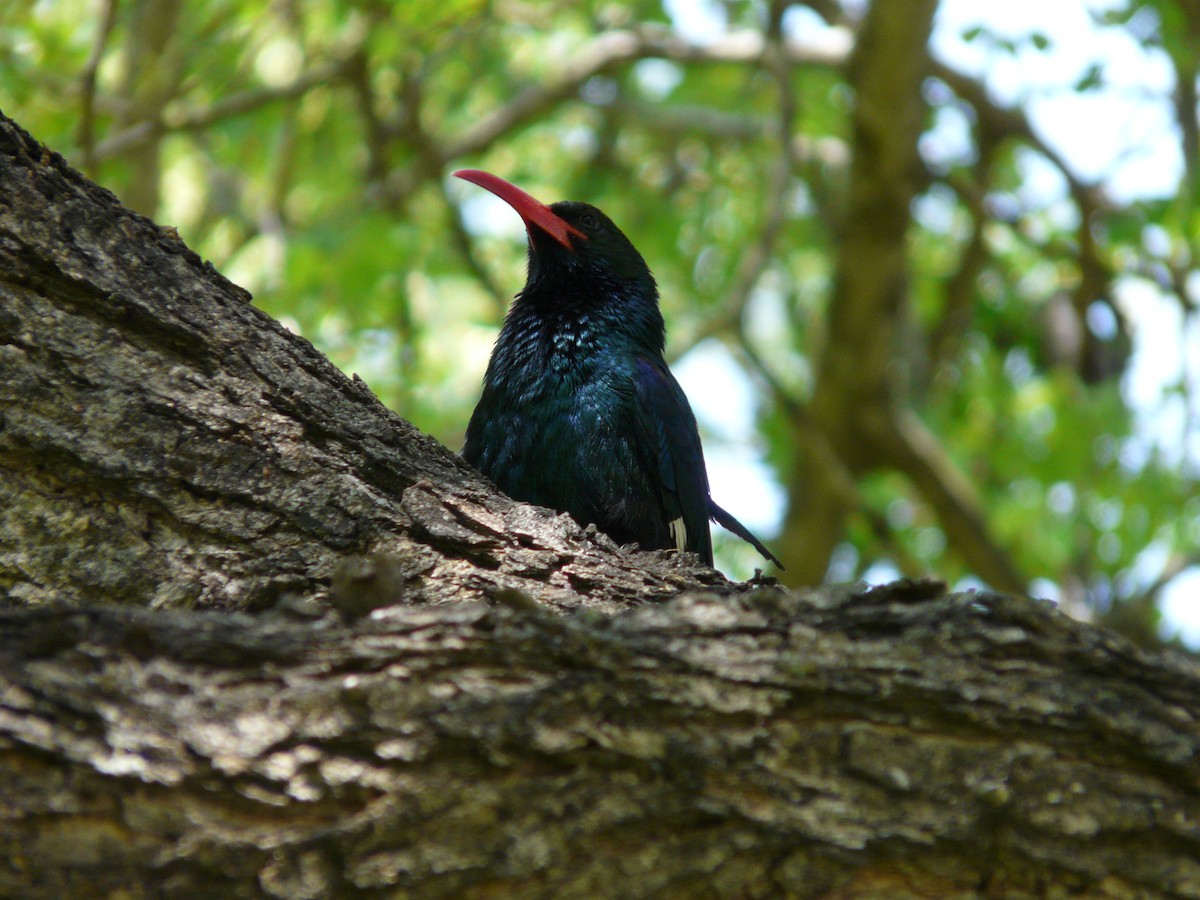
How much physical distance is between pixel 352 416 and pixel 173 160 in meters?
8.88

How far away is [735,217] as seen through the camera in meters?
10.6

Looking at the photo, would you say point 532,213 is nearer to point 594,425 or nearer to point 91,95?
point 594,425

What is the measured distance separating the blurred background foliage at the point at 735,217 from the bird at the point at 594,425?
2.61 meters

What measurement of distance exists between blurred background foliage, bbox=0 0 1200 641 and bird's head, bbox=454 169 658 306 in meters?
2.12

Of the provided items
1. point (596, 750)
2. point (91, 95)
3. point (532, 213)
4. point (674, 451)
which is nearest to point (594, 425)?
point (674, 451)

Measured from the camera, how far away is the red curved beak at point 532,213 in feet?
16.0

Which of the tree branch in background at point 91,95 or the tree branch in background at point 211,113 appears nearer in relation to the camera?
the tree branch in background at point 91,95

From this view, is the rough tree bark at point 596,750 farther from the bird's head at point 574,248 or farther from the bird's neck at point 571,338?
the bird's head at point 574,248

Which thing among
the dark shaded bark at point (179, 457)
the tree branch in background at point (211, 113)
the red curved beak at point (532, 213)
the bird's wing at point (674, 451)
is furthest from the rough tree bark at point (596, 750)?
the tree branch in background at point (211, 113)

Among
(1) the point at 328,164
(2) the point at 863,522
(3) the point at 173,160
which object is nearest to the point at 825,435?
(2) the point at 863,522

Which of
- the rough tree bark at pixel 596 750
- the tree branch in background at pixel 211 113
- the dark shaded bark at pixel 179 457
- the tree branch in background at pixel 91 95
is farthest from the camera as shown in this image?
the tree branch in background at pixel 211 113

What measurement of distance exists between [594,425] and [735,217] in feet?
22.2

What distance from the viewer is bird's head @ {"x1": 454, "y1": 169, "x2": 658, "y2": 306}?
16.0 feet

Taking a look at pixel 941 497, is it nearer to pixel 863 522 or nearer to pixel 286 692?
pixel 863 522
